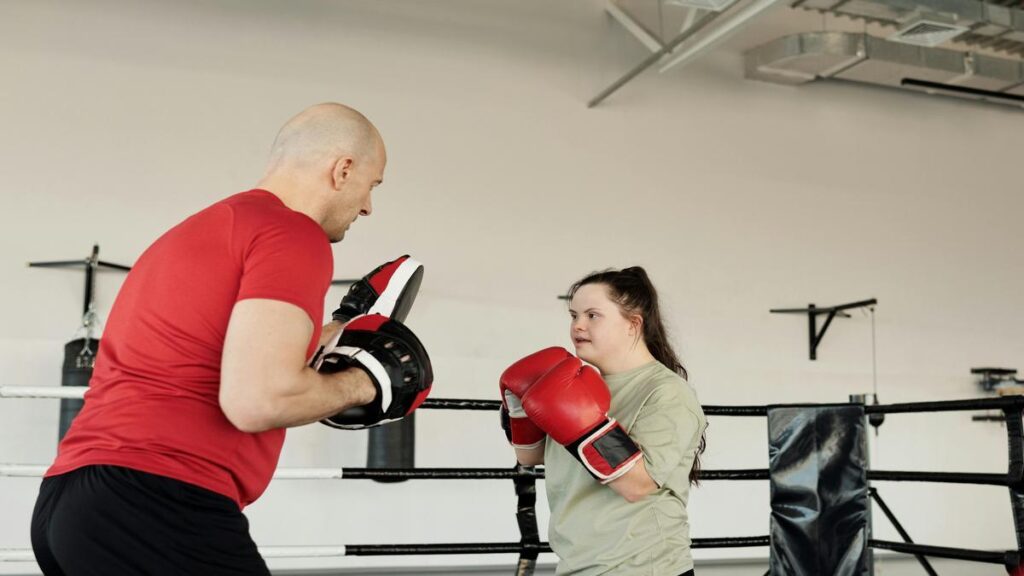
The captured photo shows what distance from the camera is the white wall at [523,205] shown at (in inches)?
169

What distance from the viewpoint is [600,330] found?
6.33ft

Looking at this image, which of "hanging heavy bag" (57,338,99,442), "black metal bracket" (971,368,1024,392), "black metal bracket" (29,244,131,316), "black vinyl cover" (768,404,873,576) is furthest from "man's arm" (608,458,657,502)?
"black metal bracket" (971,368,1024,392)

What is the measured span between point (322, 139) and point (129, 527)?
566mm

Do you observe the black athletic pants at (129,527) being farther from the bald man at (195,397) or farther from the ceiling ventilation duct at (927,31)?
the ceiling ventilation duct at (927,31)

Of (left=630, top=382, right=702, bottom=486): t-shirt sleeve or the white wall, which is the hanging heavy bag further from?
(left=630, top=382, right=702, bottom=486): t-shirt sleeve

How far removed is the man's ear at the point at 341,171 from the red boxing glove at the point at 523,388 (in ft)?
1.96

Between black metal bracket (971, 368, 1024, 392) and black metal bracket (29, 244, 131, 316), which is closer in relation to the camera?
black metal bracket (29, 244, 131, 316)

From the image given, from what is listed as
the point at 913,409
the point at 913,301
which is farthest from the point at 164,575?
the point at 913,301

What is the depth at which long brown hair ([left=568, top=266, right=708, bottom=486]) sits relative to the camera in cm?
196

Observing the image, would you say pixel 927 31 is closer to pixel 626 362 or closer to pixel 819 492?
pixel 819 492

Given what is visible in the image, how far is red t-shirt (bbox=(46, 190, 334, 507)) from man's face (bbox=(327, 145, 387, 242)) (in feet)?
0.39

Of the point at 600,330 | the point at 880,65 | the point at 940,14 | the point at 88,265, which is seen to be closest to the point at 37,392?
the point at 600,330

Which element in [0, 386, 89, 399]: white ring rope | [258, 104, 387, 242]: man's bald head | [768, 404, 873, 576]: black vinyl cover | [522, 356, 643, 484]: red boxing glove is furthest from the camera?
[768, 404, 873, 576]: black vinyl cover

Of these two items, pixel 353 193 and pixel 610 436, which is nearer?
pixel 353 193
